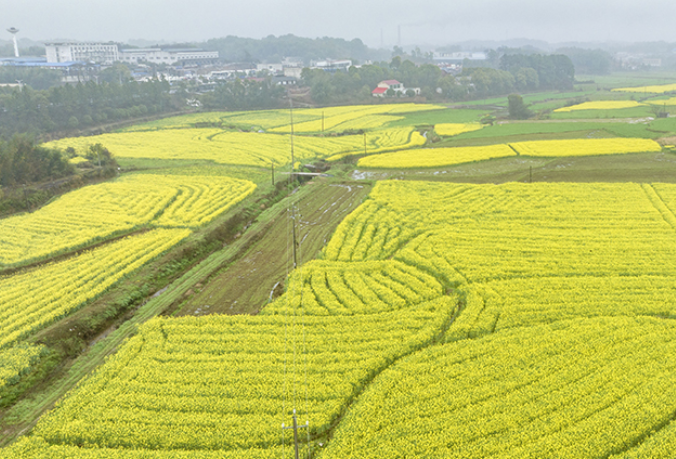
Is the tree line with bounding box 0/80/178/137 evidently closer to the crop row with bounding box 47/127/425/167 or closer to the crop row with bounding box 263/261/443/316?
the crop row with bounding box 47/127/425/167

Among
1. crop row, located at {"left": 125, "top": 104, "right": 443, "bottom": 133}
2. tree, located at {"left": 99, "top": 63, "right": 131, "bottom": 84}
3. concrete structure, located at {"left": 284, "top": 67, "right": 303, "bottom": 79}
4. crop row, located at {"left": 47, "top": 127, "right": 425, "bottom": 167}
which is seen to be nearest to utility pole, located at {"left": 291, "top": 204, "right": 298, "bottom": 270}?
crop row, located at {"left": 47, "top": 127, "right": 425, "bottom": 167}

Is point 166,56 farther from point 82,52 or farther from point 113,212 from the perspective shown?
point 113,212

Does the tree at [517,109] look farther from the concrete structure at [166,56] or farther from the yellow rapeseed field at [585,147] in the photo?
the concrete structure at [166,56]

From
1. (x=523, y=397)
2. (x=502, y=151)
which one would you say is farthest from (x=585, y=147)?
(x=523, y=397)

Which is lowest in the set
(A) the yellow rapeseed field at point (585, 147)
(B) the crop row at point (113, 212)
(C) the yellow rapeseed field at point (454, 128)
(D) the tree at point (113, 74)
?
(B) the crop row at point (113, 212)

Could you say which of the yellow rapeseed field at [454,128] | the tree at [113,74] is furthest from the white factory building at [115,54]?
the yellow rapeseed field at [454,128]

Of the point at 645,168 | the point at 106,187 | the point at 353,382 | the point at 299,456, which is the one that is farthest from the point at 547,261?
the point at 106,187

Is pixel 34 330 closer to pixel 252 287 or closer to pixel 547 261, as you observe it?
pixel 252 287
